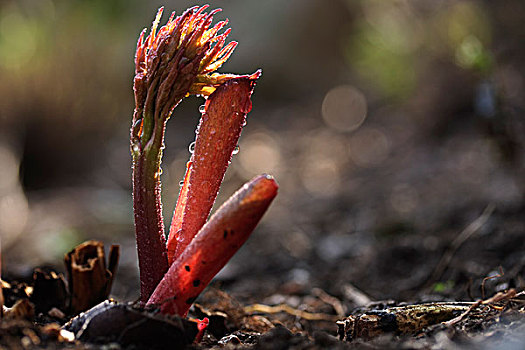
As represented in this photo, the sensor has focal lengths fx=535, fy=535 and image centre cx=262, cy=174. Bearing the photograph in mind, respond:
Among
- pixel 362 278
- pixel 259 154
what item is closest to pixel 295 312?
pixel 362 278

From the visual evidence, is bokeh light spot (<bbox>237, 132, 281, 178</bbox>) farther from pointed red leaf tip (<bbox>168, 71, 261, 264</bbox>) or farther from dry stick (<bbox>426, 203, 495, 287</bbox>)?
pointed red leaf tip (<bbox>168, 71, 261, 264</bbox>)

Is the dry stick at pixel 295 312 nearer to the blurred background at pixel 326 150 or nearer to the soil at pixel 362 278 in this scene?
the soil at pixel 362 278

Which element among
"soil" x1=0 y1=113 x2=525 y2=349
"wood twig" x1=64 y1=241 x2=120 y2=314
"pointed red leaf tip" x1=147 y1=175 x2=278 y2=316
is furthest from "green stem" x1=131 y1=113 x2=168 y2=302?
"wood twig" x1=64 y1=241 x2=120 y2=314

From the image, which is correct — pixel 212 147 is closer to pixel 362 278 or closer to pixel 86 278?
pixel 86 278

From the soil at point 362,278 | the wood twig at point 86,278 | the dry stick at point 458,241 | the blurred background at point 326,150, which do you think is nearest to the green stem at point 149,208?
the soil at point 362,278

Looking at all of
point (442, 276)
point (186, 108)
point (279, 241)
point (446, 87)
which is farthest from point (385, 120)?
Answer: point (442, 276)
